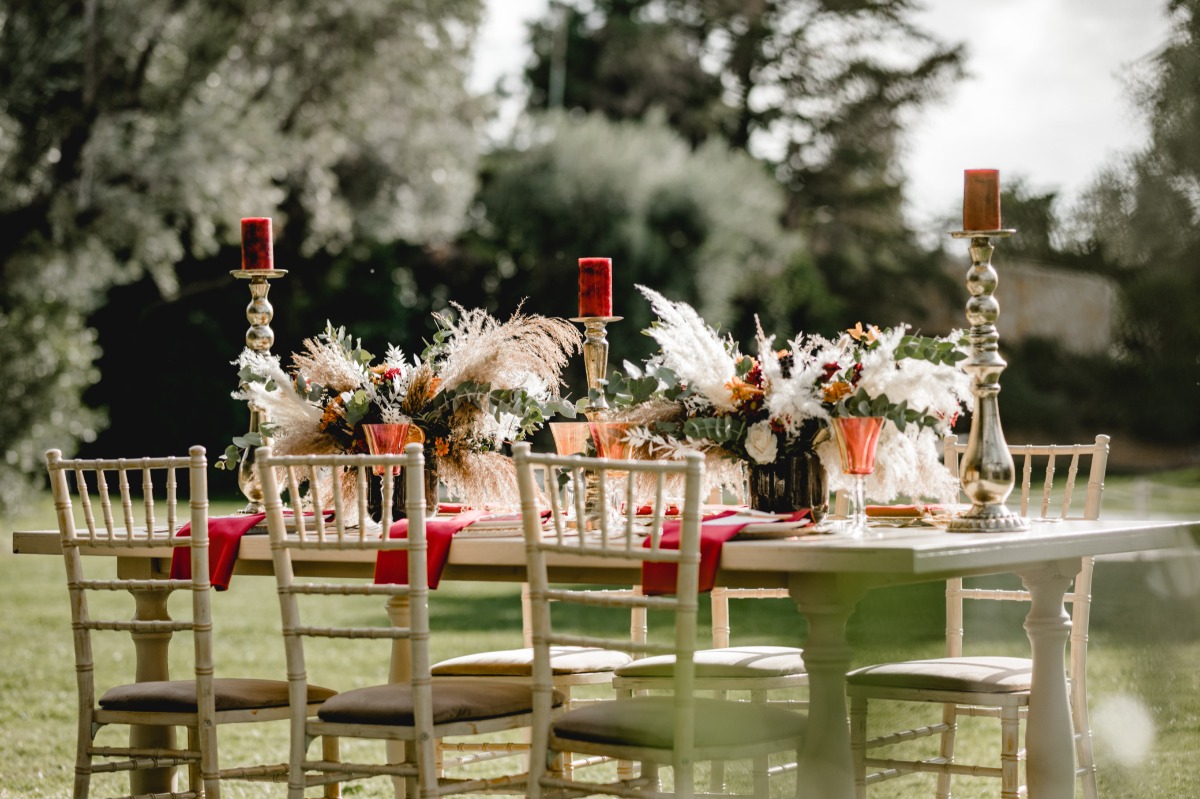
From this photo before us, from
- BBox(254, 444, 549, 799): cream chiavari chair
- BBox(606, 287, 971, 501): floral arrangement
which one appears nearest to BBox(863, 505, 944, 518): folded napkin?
BBox(606, 287, 971, 501): floral arrangement

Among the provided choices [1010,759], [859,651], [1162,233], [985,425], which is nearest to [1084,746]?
[1010,759]

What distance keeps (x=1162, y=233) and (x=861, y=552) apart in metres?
4.35

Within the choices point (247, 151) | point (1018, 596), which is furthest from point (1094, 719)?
point (247, 151)

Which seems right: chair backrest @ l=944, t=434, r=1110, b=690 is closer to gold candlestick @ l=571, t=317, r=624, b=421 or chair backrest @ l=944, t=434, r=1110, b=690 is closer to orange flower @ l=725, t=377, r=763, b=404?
orange flower @ l=725, t=377, r=763, b=404

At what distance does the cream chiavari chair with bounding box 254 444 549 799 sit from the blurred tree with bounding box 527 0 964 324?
1885 centimetres

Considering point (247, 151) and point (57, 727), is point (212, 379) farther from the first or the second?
point (57, 727)

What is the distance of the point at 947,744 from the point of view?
3742 mm

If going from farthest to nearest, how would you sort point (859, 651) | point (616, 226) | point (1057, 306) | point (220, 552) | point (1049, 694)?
point (616, 226)
point (1057, 306)
point (859, 651)
point (220, 552)
point (1049, 694)

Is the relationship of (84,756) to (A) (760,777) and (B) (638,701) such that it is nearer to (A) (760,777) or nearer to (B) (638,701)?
(B) (638,701)

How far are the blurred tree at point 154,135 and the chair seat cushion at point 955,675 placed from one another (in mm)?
10557

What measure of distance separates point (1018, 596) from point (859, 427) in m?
Result: 1.07

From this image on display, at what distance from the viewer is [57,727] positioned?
612cm

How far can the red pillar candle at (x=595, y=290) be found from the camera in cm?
347

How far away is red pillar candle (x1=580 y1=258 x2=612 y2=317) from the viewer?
3467mm
